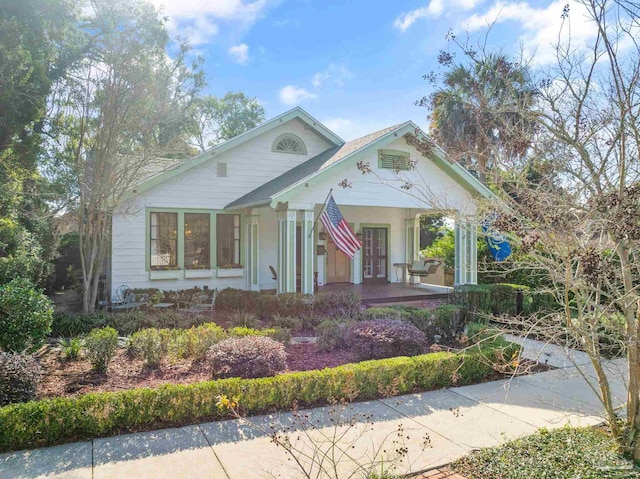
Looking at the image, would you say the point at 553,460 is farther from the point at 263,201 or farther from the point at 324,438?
the point at 263,201

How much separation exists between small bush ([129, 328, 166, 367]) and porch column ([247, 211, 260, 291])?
7.60 m

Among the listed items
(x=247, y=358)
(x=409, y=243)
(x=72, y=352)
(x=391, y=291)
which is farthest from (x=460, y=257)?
(x=72, y=352)

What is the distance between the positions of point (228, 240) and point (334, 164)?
15.6 ft

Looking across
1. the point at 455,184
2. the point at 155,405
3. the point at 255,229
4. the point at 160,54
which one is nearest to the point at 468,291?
the point at 455,184

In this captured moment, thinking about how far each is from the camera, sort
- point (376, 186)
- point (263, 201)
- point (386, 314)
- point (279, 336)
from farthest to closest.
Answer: point (376, 186) < point (263, 201) < point (386, 314) < point (279, 336)

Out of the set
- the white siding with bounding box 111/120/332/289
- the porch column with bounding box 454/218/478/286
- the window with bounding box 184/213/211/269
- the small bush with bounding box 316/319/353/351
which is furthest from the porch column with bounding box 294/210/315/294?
the porch column with bounding box 454/218/478/286

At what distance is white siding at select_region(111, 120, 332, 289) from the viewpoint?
12.9m

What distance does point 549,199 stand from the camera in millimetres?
4445

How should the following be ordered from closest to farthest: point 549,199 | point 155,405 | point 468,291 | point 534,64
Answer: point 549,199, point 155,405, point 534,64, point 468,291

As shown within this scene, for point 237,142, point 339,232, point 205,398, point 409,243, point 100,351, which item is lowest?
point 205,398

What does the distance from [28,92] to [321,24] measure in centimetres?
770

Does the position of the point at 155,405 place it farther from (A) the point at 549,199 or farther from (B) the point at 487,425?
(A) the point at 549,199

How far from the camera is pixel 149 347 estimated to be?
6672 millimetres

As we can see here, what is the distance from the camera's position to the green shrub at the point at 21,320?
21.4 ft
